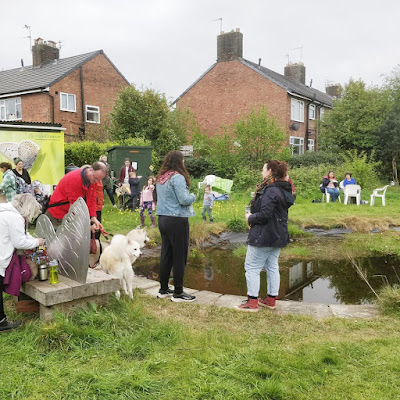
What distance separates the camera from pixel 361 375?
3.24 meters

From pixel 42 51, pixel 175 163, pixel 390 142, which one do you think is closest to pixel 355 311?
pixel 175 163

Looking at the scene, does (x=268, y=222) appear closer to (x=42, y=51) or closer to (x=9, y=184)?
(x=9, y=184)

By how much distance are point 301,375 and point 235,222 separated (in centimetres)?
786

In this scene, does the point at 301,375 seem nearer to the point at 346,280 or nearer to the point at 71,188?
the point at 71,188

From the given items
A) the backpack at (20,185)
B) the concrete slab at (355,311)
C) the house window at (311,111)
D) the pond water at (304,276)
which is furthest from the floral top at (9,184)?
the house window at (311,111)

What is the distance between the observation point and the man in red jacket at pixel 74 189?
16.9 feet

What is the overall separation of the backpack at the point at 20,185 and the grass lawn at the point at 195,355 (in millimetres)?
4921

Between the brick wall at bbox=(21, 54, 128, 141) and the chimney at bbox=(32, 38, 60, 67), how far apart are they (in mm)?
3682

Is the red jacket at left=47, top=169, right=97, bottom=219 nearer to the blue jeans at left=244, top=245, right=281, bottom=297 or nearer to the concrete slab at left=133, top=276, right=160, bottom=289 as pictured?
the concrete slab at left=133, top=276, right=160, bottom=289

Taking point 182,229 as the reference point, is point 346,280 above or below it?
below

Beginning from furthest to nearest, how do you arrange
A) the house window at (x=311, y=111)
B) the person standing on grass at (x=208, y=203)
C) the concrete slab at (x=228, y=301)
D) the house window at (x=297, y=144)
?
the house window at (x=311, y=111) < the house window at (x=297, y=144) < the person standing on grass at (x=208, y=203) < the concrete slab at (x=228, y=301)

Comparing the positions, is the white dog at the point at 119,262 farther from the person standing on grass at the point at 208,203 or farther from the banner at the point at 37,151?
the banner at the point at 37,151

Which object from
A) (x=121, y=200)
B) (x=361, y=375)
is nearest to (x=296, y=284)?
(x=361, y=375)

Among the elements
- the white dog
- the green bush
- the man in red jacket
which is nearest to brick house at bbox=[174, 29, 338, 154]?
the green bush
